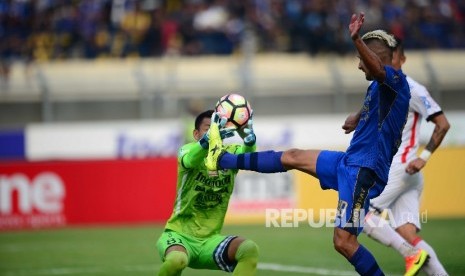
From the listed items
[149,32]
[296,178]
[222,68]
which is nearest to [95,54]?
[149,32]

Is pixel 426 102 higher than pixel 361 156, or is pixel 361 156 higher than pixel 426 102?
pixel 426 102

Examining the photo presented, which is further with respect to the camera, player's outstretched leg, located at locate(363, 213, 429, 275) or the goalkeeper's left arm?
player's outstretched leg, located at locate(363, 213, 429, 275)

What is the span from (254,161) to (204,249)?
891 mm

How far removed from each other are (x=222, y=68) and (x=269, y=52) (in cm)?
153

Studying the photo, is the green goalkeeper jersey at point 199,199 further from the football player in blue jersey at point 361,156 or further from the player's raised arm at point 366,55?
the player's raised arm at point 366,55

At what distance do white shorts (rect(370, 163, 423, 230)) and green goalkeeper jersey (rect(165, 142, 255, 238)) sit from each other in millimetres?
2039

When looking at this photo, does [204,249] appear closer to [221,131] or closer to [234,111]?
[221,131]

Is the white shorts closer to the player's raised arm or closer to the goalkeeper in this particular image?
the goalkeeper

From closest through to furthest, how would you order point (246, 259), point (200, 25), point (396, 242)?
point (246, 259) < point (396, 242) < point (200, 25)

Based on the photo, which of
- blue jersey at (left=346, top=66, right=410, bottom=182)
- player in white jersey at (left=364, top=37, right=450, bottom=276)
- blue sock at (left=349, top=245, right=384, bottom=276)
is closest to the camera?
blue sock at (left=349, top=245, right=384, bottom=276)

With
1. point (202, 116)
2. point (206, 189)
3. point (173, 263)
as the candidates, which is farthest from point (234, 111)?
point (173, 263)

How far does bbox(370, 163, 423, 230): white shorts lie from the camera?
960 centimetres

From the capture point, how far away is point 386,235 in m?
9.29

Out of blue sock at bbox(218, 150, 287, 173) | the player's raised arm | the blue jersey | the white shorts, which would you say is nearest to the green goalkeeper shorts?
blue sock at bbox(218, 150, 287, 173)
